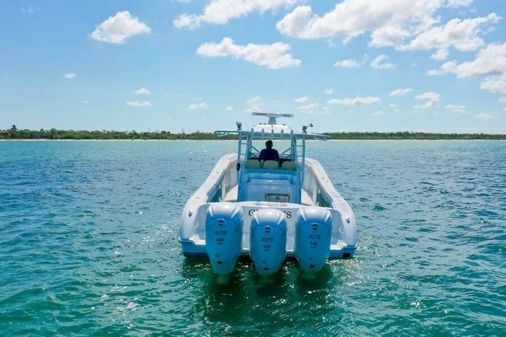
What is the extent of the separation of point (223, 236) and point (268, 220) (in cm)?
79

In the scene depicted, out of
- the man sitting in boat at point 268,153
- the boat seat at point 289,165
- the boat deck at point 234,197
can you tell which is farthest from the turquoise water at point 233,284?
the man sitting in boat at point 268,153

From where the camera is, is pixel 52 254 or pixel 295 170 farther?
pixel 295 170

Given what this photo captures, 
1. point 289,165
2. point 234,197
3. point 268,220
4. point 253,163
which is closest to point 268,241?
point 268,220

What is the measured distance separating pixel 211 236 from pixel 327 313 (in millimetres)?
2275

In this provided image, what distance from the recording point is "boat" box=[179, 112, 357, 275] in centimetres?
713

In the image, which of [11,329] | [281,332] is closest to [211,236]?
[281,332]

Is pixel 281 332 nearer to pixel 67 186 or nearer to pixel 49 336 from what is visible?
pixel 49 336

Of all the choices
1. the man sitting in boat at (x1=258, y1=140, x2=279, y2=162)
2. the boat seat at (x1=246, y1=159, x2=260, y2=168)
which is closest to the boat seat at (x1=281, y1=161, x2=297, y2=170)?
the man sitting in boat at (x1=258, y1=140, x2=279, y2=162)

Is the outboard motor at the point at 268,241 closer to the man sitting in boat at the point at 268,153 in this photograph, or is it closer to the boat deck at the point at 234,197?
the man sitting in boat at the point at 268,153

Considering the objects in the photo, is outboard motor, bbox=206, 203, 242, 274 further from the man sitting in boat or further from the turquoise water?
the man sitting in boat

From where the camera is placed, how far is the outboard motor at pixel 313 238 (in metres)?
7.22

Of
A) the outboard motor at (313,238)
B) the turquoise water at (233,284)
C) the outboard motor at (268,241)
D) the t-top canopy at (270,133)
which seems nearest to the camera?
the turquoise water at (233,284)

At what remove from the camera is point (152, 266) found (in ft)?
30.1

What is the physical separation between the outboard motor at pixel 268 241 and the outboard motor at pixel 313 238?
1.11ft
